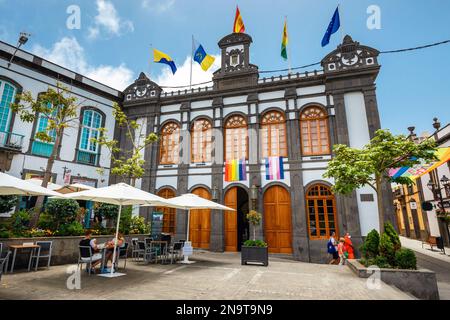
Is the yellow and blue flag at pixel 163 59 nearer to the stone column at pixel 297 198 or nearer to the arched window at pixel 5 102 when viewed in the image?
the arched window at pixel 5 102

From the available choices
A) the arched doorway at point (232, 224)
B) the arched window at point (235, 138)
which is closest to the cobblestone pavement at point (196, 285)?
the arched doorway at point (232, 224)

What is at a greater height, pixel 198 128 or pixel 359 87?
pixel 359 87

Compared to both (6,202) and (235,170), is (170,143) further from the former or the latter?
(6,202)

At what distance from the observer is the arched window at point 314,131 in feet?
44.9

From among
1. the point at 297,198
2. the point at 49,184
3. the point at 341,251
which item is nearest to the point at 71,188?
the point at 49,184

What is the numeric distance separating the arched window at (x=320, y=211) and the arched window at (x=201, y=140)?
632 cm

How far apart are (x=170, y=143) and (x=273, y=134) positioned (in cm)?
678

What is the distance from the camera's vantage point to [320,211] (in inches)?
504

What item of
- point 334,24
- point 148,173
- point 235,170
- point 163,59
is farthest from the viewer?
point 163,59

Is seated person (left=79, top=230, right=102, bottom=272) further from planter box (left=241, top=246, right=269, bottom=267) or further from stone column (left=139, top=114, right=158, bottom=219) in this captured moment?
stone column (left=139, top=114, right=158, bottom=219)

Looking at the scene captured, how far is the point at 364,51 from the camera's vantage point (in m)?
13.8
